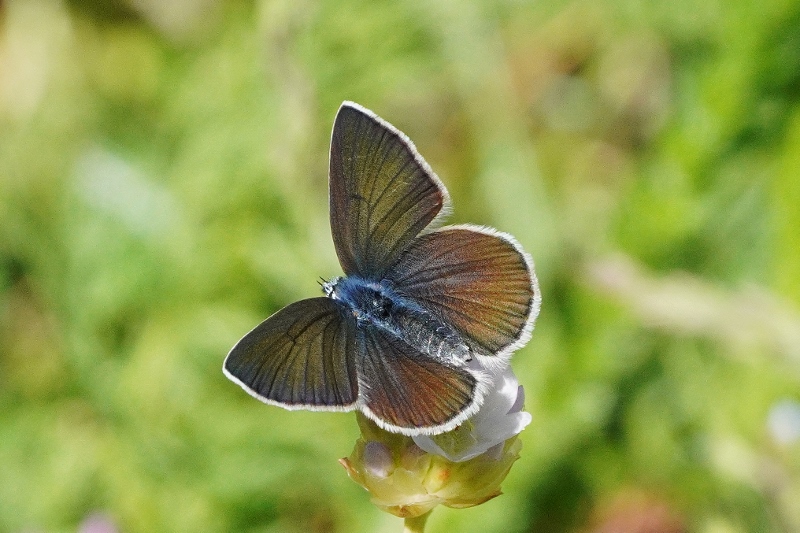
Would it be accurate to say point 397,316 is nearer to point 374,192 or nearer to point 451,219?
point 374,192

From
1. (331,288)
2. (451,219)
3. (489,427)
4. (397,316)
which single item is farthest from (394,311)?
(451,219)

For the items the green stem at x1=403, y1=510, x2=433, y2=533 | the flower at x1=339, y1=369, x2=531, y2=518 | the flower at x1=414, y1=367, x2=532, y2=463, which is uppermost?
the flower at x1=414, y1=367, x2=532, y2=463

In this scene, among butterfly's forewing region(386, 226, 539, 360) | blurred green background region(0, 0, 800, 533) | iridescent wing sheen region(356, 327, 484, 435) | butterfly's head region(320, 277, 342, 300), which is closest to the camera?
iridescent wing sheen region(356, 327, 484, 435)

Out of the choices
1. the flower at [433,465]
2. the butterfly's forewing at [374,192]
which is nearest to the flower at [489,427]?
the flower at [433,465]

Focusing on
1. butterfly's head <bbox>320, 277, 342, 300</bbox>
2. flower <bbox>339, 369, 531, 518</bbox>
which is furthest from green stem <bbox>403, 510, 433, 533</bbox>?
butterfly's head <bbox>320, 277, 342, 300</bbox>

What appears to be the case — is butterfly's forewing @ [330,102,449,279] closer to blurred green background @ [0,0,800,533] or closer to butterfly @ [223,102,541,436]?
butterfly @ [223,102,541,436]

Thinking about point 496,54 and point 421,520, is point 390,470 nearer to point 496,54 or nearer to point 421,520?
point 421,520

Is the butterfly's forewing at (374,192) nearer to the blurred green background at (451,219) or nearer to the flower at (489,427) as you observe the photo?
the flower at (489,427)
